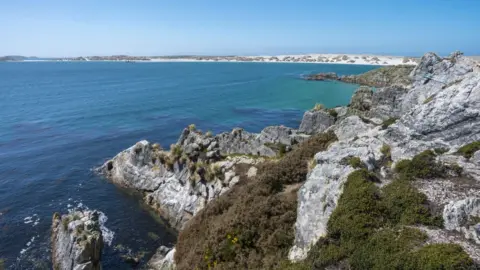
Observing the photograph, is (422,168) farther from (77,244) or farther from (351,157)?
(77,244)

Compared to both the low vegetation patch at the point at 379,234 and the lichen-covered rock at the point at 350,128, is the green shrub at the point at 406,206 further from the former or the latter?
the lichen-covered rock at the point at 350,128

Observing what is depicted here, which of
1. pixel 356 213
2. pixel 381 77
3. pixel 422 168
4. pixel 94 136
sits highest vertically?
pixel 422 168

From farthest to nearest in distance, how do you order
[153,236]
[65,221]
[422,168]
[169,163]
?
[169,163] → [153,236] → [65,221] → [422,168]

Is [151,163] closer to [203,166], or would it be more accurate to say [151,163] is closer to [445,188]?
[203,166]

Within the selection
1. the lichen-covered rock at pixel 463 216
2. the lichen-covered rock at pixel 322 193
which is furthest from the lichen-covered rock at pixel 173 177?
the lichen-covered rock at pixel 463 216

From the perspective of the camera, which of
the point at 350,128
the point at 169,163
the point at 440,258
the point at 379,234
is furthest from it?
the point at 169,163

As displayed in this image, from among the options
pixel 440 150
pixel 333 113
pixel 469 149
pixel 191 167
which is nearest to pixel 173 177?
pixel 191 167

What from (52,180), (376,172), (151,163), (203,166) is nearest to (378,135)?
(376,172)
